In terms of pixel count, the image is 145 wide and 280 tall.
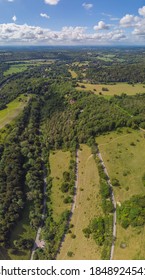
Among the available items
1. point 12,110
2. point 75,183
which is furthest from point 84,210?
point 12,110

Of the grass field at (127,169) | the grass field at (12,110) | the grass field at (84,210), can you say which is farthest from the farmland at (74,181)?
the grass field at (12,110)

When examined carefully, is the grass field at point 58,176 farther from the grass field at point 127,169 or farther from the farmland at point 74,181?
the grass field at point 127,169

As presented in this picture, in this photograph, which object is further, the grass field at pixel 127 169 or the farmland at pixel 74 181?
the farmland at pixel 74 181

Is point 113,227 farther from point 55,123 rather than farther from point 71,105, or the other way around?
point 71,105

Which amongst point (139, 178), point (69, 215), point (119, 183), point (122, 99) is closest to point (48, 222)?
point (69, 215)

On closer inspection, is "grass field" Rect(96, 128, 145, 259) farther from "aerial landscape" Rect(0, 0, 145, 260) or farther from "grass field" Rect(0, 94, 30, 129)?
"grass field" Rect(0, 94, 30, 129)

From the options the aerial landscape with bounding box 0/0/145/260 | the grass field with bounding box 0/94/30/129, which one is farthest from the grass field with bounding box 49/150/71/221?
the grass field with bounding box 0/94/30/129
